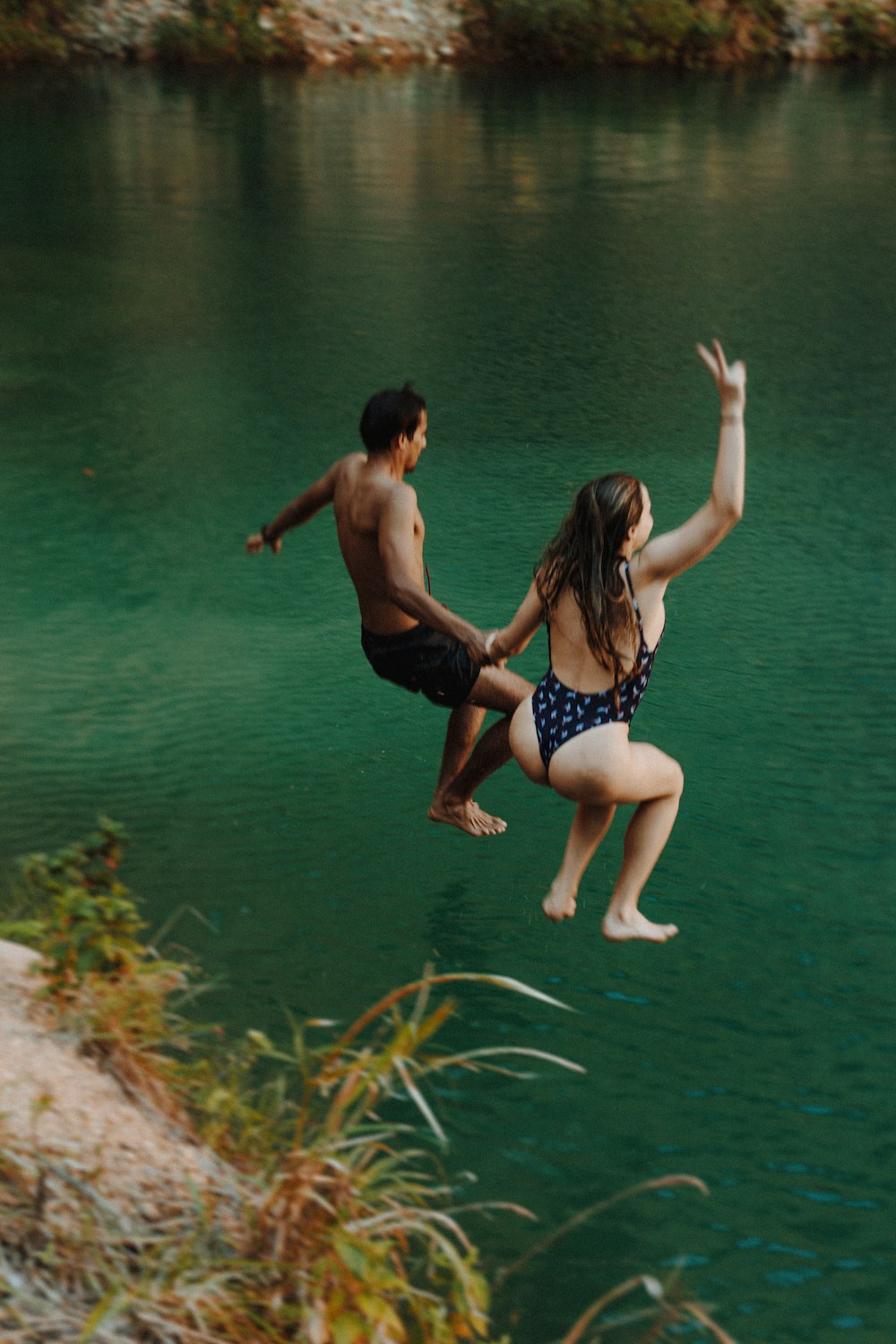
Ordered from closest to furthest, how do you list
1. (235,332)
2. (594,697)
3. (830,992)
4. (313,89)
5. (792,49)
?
(594,697) < (830,992) < (235,332) < (313,89) < (792,49)

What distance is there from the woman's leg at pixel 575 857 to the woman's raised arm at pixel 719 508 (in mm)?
565

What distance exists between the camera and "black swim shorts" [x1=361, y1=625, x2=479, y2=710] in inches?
154

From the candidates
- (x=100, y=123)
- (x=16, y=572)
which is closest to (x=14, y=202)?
(x=100, y=123)

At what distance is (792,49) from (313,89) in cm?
864

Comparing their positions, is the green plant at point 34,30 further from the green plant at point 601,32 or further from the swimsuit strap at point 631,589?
the swimsuit strap at point 631,589

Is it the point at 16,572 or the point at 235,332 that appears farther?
the point at 235,332

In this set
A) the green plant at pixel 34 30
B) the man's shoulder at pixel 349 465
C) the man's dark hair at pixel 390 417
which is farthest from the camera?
the green plant at pixel 34 30

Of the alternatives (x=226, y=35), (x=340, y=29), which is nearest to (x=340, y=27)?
Answer: (x=340, y=29)

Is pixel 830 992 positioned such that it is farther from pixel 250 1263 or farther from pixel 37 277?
pixel 37 277

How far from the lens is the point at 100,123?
1733 centimetres


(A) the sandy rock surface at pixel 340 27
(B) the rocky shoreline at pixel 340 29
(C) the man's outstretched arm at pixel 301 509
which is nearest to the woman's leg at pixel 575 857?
(C) the man's outstretched arm at pixel 301 509

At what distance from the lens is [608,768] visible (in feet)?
10.8

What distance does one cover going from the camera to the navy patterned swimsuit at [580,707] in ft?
11.0

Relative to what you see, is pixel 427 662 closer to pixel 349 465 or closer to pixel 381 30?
pixel 349 465
